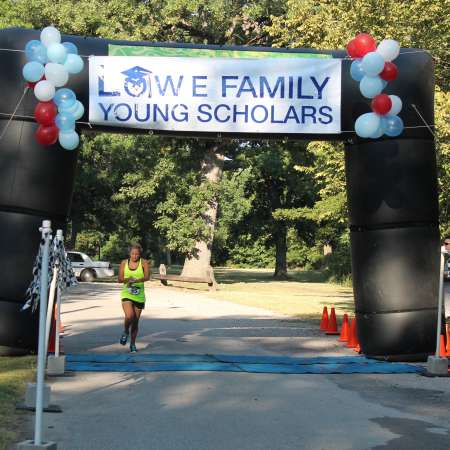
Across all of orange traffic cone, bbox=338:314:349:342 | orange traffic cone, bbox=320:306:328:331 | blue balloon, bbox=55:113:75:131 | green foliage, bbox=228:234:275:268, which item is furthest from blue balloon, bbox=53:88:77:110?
green foliage, bbox=228:234:275:268

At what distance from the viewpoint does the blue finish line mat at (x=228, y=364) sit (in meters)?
10.4

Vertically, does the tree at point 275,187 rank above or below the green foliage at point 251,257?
above

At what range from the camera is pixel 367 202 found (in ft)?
38.7

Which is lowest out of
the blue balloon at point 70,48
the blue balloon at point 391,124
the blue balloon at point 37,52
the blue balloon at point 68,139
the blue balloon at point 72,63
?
the blue balloon at point 68,139

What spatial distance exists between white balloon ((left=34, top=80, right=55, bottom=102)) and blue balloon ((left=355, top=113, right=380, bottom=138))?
4.24 metres

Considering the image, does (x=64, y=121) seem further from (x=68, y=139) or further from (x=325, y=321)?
(x=325, y=321)

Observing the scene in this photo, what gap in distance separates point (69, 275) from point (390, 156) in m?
5.11

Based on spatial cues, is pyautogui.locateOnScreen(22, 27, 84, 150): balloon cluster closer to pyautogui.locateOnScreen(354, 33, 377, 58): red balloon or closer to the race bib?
the race bib

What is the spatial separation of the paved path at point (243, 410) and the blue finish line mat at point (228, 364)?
1.07 feet

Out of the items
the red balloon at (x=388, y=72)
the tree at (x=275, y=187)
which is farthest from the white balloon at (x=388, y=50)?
the tree at (x=275, y=187)

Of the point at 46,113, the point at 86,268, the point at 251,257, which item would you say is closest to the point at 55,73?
the point at 46,113

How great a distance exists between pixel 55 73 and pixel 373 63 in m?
4.26

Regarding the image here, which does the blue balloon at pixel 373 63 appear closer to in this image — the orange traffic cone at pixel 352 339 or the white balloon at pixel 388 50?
the white balloon at pixel 388 50

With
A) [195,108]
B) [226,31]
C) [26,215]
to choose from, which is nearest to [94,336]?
[26,215]
